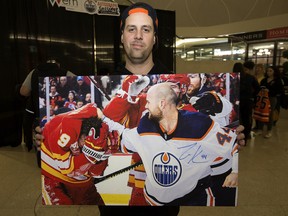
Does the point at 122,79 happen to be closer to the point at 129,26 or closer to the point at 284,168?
→ the point at 129,26

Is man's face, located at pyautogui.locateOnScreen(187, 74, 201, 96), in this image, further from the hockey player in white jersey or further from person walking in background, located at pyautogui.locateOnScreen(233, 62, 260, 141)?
person walking in background, located at pyautogui.locateOnScreen(233, 62, 260, 141)

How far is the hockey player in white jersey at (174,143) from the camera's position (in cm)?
84

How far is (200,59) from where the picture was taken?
19.4 feet

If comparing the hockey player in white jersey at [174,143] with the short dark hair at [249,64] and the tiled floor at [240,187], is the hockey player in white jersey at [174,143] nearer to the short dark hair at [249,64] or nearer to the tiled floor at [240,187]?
the tiled floor at [240,187]

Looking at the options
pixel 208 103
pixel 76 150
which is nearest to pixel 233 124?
pixel 208 103

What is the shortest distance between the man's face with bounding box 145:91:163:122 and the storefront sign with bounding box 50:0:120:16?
4.01 meters

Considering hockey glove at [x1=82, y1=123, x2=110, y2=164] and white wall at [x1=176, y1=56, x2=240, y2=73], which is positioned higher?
white wall at [x1=176, y1=56, x2=240, y2=73]

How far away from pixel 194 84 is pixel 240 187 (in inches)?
77.4

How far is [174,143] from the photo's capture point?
84 centimetres

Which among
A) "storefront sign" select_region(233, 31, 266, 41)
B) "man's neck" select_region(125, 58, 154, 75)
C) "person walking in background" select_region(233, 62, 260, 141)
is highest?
"storefront sign" select_region(233, 31, 266, 41)

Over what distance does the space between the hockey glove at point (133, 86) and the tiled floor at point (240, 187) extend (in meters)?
1.53

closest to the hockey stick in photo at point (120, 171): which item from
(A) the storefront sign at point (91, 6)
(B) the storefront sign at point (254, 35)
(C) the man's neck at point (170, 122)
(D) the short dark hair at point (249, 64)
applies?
(C) the man's neck at point (170, 122)

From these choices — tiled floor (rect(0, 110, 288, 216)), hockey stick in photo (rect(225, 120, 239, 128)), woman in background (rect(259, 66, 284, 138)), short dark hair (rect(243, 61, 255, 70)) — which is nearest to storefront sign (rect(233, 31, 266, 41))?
woman in background (rect(259, 66, 284, 138))

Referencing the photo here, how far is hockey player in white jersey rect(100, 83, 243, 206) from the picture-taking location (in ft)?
2.77
